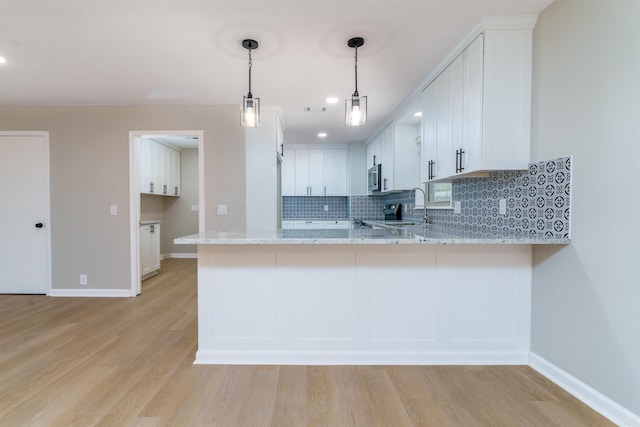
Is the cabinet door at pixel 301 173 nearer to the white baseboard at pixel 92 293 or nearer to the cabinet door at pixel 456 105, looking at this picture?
the white baseboard at pixel 92 293

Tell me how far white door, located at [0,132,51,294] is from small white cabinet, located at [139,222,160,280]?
1.08 metres

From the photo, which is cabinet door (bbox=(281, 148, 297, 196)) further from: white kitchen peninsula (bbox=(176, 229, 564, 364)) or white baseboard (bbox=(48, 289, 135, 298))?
white kitchen peninsula (bbox=(176, 229, 564, 364))

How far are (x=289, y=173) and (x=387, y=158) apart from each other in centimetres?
220

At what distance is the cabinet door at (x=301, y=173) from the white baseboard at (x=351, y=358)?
4.06m

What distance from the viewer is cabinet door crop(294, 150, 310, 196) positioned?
5926 mm

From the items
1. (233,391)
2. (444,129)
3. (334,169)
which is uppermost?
(334,169)

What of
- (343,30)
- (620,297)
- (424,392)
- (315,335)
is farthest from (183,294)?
(620,297)

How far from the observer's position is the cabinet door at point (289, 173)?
5914 millimetres

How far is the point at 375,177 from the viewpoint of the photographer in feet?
16.1

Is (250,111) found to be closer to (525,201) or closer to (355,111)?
(355,111)

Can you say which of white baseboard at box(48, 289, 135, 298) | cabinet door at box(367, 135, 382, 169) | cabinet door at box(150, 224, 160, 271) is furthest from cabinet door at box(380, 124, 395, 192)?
cabinet door at box(150, 224, 160, 271)

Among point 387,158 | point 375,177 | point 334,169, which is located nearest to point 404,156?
point 387,158

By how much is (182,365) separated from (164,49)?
7.83 feet

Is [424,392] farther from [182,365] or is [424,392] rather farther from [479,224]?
[182,365]
